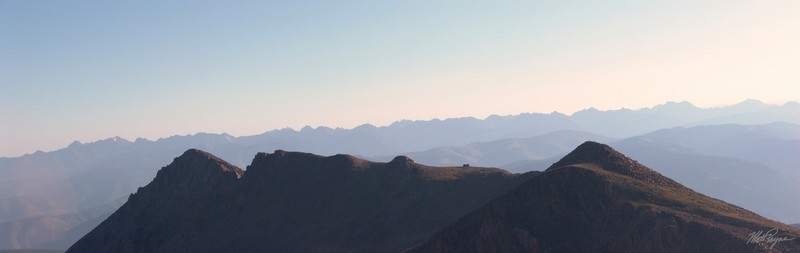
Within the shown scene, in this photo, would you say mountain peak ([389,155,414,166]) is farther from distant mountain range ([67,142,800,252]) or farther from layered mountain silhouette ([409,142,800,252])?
layered mountain silhouette ([409,142,800,252])

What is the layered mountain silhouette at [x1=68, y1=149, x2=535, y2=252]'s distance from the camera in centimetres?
14050

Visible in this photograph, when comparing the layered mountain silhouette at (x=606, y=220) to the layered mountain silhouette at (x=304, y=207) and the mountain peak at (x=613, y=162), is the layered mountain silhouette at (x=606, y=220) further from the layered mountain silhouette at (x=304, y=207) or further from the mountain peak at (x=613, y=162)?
the layered mountain silhouette at (x=304, y=207)

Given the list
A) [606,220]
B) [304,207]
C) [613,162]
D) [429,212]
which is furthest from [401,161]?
[606,220]

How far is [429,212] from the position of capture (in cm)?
14012

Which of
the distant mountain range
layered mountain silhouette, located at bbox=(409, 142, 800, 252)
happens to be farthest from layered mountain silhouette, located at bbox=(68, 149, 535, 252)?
layered mountain silhouette, located at bbox=(409, 142, 800, 252)

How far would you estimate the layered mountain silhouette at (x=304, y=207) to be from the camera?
140500 mm

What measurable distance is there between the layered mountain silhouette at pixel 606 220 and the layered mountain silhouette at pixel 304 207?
129 feet

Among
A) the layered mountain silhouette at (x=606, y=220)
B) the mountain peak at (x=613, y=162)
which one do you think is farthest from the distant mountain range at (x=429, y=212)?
the mountain peak at (x=613, y=162)

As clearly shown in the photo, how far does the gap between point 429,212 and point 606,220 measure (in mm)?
62447

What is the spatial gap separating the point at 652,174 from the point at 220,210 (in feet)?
409

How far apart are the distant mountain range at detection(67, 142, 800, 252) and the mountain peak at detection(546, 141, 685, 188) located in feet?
0.97

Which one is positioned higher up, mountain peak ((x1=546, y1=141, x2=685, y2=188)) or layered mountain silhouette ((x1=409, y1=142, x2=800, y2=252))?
mountain peak ((x1=546, y1=141, x2=685, y2=188))

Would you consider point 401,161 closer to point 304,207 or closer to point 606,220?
point 304,207

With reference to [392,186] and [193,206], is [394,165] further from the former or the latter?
[193,206]
